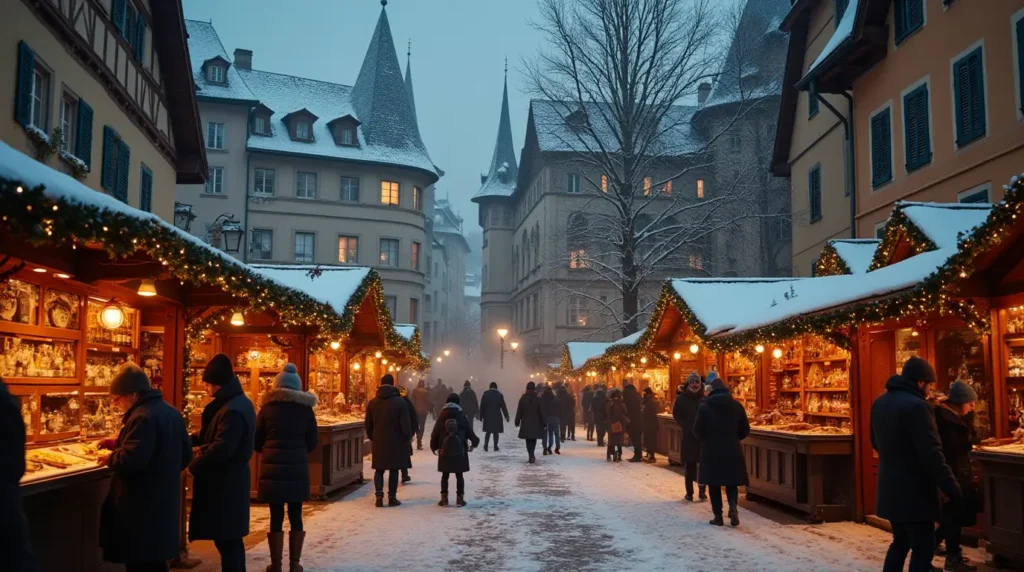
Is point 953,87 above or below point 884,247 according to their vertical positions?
above

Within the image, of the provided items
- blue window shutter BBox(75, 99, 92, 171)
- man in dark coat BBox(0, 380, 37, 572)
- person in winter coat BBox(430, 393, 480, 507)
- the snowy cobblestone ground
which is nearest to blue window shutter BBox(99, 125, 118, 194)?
blue window shutter BBox(75, 99, 92, 171)

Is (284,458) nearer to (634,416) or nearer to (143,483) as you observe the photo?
(143,483)

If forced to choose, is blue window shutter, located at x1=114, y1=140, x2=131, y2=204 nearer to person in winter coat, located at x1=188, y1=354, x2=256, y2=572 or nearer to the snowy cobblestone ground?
the snowy cobblestone ground

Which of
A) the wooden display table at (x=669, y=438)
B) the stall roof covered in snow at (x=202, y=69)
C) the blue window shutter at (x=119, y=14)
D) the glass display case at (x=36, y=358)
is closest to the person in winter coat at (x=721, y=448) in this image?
the glass display case at (x=36, y=358)

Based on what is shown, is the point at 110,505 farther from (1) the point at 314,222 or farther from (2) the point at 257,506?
(1) the point at 314,222

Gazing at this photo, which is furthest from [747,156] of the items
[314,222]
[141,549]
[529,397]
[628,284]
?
[141,549]

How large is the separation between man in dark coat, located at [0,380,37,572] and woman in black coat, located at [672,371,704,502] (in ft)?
36.8

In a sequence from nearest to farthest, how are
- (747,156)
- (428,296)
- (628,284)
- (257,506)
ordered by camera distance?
(257,506), (628,284), (747,156), (428,296)

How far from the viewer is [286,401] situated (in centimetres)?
909

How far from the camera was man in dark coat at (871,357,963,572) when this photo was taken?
24.2ft

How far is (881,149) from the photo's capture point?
71.7 feet

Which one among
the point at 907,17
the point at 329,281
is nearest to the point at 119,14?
the point at 329,281

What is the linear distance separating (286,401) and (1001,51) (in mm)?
13733

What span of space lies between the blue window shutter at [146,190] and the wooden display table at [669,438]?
1284 cm
